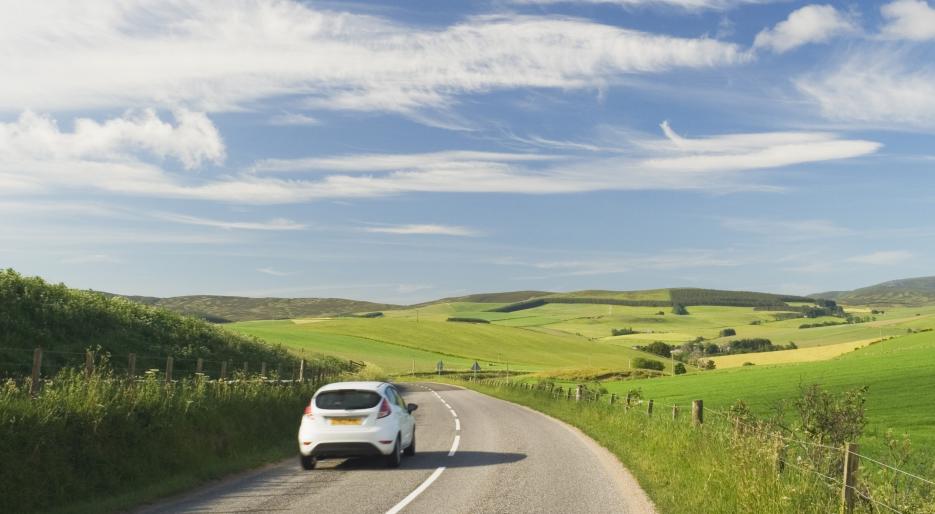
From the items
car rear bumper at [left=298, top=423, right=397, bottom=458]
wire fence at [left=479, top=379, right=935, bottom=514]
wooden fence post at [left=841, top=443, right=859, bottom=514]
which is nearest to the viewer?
wire fence at [left=479, top=379, right=935, bottom=514]

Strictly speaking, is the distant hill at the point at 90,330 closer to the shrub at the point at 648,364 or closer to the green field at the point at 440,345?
the green field at the point at 440,345

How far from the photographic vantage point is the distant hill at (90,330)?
3747cm

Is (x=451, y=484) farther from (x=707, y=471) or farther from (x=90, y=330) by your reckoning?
(x=90, y=330)

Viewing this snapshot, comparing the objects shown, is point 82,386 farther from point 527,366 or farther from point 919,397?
point 527,366

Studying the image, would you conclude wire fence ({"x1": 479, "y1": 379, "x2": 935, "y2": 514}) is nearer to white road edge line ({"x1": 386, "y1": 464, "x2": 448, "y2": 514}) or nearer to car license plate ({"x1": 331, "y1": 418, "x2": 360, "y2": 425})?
white road edge line ({"x1": 386, "y1": 464, "x2": 448, "y2": 514})

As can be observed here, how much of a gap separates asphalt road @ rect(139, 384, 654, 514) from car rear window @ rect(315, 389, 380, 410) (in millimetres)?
1330

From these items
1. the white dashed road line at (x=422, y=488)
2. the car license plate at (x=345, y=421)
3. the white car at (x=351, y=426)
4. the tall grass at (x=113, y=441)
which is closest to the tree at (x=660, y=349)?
the white dashed road line at (x=422, y=488)

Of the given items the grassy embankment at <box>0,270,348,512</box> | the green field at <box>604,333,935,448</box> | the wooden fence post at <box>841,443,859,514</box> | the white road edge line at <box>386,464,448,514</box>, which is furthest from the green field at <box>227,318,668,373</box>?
the wooden fence post at <box>841,443,859,514</box>

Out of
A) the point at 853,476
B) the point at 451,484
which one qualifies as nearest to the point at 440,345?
the point at 451,484

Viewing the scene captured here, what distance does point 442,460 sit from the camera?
18.0 meters

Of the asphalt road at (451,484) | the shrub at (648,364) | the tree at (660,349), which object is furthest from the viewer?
the tree at (660,349)

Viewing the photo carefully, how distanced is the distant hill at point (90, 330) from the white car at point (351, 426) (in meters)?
19.4

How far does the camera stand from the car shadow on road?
672 inches

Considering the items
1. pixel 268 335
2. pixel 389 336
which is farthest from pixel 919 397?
pixel 389 336
